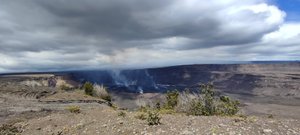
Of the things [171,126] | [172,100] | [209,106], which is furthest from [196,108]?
[172,100]

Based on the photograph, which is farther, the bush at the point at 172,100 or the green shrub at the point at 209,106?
the bush at the point at 172,100

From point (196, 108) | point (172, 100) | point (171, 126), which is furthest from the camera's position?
point (172, 100)

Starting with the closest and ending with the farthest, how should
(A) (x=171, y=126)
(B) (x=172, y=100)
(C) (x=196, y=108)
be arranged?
(A) (x=171, y=126), (C) (x=196, y=108), (B) (x=172, y=100)

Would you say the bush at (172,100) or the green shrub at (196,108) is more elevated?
the green shrub at (196,108)

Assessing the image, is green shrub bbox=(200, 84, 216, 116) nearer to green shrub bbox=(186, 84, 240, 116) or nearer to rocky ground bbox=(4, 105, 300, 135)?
green shrub bbox=(186, 84, 240, 116)

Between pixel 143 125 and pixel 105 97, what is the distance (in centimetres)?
6189

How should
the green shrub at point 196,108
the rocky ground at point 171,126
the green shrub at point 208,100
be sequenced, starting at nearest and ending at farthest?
the rocky ground at point 171,126 → the green shrub at point 196,108 → the green shrub at point 208,100

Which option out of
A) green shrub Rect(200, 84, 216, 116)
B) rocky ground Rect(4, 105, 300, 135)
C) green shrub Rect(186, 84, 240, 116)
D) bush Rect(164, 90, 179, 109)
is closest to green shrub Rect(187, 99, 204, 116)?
green shrub Rect(186, 84, 240, 116)

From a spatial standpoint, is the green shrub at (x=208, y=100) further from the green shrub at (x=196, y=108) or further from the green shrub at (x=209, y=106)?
the green shrub at (x=196, y=108)

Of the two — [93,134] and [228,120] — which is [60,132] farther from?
[228,120]

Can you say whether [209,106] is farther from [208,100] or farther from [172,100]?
[172,100]

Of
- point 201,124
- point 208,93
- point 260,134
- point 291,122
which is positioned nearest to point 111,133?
point 201,124

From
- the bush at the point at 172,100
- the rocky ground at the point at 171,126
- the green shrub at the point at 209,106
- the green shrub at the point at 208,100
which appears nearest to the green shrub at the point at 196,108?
the green shrub at the point at 209,106

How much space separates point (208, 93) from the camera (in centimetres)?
3344
